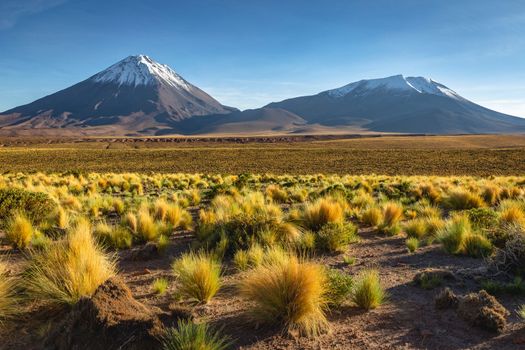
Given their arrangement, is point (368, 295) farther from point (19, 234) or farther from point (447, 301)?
point (19, 234)

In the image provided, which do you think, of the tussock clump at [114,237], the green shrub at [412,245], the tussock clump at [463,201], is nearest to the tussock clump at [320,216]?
the green shrub at [412,245]

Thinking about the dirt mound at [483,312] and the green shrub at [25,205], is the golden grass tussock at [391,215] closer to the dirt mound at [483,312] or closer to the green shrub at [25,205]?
the dirt mound at [483,312]

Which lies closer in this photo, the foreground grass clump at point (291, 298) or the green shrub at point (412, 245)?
the foreground grass clump at point (291, 298)

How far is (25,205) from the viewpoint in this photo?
394 inches

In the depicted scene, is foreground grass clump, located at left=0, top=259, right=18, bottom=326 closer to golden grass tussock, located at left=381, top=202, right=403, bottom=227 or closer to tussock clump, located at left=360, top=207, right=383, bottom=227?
golden grass tussock, located at left=381, top=202, right=403, bottom=227

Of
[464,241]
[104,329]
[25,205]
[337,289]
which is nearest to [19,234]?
[25,205]

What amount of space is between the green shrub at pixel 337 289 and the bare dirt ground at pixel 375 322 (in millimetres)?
113

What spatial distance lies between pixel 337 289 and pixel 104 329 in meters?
2.49

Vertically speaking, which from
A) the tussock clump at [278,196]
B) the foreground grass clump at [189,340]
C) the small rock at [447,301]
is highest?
the foreground grass clump at [189,340]

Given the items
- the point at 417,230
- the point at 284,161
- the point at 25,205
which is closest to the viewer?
the point at 417,230

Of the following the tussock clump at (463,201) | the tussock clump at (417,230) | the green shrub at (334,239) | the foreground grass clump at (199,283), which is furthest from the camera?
the tussock clump at (463,201)

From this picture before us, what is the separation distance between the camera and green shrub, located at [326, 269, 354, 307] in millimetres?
4621

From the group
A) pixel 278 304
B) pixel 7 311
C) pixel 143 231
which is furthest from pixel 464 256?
pixel 7 311

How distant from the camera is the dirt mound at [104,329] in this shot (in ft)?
11.6
